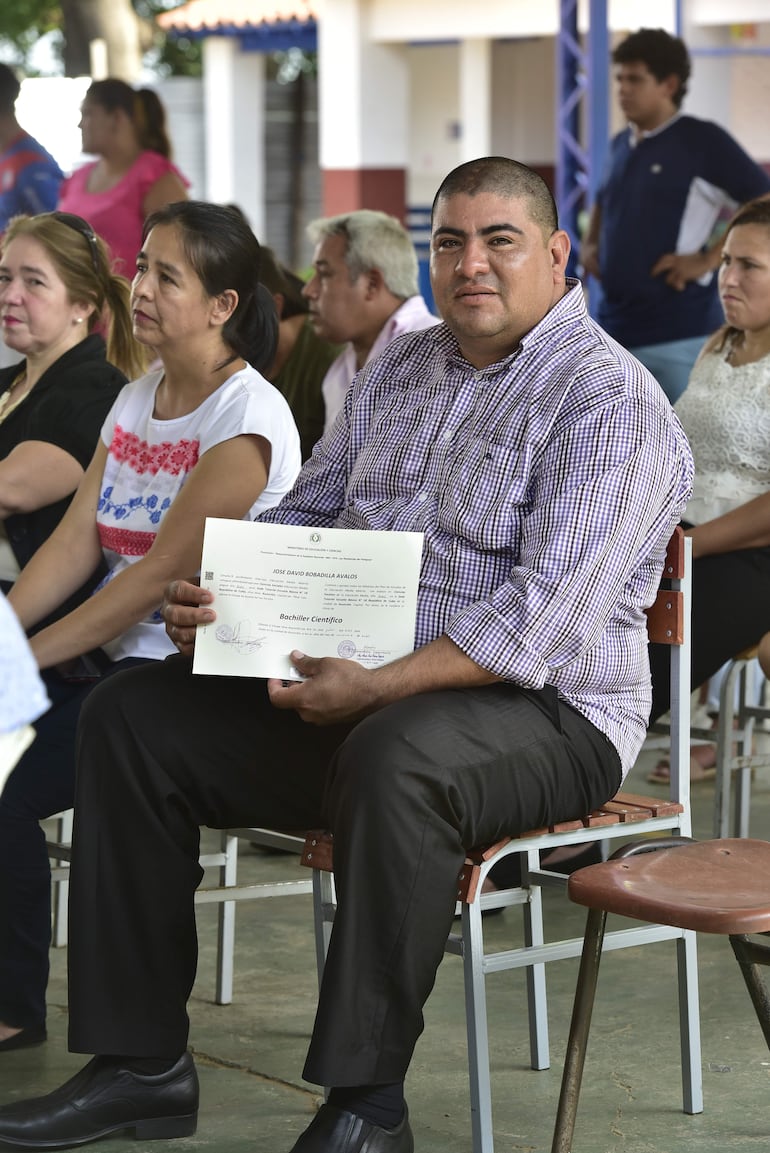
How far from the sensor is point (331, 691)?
261 centimetres

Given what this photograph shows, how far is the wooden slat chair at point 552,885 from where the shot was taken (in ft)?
8.48

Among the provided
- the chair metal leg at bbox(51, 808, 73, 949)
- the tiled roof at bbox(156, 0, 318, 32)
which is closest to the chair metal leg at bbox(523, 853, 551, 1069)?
the chair metal leg at bbox(51, 808, 73, 949)

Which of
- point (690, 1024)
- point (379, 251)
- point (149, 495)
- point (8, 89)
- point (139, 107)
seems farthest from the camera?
point (8, 89)

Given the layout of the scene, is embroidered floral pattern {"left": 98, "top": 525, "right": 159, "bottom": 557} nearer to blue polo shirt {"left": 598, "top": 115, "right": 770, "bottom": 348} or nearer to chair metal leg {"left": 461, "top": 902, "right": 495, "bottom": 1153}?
chair metal leg {"left": 461, "top": 902, "right": 495, "bottom": 1153}

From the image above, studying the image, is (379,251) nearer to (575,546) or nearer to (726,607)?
(726,607)

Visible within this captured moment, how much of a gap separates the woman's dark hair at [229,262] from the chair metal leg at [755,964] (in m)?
1.59

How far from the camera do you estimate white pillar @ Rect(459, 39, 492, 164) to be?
19422 millimetres

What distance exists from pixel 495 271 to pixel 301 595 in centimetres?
68

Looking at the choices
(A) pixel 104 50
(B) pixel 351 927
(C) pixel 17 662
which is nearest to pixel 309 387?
(B) pixel 351 927

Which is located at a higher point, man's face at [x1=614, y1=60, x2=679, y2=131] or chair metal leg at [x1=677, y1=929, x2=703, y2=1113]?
man's face at [x1=614, y1=60, x2=679, y2=131]

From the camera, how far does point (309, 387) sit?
517 cm

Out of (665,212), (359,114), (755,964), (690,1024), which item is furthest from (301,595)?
(359,114)

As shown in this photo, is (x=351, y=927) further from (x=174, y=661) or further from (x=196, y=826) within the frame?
(x=174, y=661)

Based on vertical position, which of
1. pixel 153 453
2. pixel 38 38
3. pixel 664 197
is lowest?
pixel 153 453
